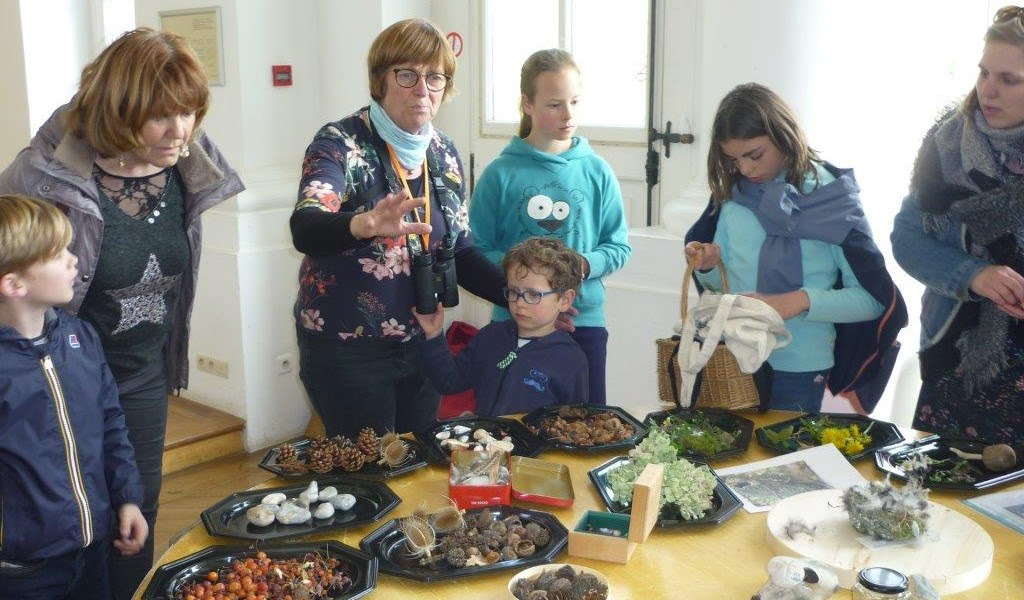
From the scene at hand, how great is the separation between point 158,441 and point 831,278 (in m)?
1.56

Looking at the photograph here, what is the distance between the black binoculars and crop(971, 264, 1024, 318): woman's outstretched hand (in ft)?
3.67

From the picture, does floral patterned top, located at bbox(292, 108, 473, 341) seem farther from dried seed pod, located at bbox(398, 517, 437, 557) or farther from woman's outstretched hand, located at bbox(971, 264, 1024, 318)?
woman's outstretched hand, located at bbox(971, 264, 1024, 318)

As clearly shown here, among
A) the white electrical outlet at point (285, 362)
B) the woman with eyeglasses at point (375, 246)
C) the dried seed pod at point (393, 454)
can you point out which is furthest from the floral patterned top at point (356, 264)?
the white electrical outlet at point (285, 362)

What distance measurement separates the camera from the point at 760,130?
219 cm

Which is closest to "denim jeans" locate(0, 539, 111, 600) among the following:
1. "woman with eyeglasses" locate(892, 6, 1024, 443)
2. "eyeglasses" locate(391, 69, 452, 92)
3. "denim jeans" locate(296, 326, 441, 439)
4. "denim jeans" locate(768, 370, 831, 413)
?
"denim jeans" locate(296, 326, 441, 439)

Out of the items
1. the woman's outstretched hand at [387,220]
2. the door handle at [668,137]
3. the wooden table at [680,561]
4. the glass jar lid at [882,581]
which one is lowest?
the wooden table at [680,561]

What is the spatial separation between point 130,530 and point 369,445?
49cm

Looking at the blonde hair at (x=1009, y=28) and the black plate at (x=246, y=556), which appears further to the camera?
the blonde hair at (x=1009, y=28)

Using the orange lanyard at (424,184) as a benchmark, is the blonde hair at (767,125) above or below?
above

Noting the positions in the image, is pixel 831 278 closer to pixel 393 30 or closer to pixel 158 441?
pixel 393 30

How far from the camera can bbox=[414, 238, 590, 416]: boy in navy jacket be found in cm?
229

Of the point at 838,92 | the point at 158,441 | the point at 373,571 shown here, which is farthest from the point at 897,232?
the point at 158,441

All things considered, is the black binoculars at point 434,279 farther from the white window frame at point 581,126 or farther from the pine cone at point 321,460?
the white window frame at point 581,126

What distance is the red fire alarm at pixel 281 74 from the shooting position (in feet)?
13.5
